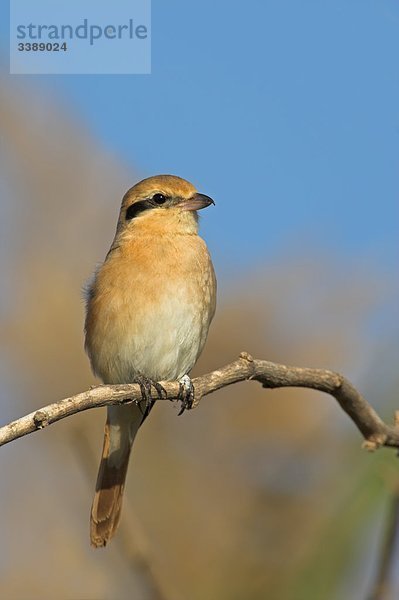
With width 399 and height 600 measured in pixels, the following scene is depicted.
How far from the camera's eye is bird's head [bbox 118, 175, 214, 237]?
15.2 feet

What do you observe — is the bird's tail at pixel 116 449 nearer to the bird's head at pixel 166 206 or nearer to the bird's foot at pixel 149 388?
the bird's foot at pixel 149 388

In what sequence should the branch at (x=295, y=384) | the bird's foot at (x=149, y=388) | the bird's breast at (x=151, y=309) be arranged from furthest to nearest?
the bird's breast at (x=151, y=309) < the bird's foot at (x=149, y=388) < the branch at (x=295, y=384)

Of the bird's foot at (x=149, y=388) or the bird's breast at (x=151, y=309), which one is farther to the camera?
the bird's breast at (x=151, y=309)

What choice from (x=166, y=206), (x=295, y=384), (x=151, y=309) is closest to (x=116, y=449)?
(x=151, y=309)

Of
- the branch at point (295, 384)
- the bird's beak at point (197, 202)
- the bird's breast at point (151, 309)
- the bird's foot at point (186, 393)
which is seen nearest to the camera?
the branch at point (295, 384)

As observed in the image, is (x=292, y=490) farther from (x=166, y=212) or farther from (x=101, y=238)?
(x=101, y=238)

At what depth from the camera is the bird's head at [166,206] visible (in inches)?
183

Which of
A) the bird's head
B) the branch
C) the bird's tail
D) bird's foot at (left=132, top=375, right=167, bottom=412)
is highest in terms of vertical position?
the bird's head

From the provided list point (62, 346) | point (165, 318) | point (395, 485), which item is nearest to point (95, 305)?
point (165, 318)

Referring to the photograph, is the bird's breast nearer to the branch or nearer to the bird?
the bird

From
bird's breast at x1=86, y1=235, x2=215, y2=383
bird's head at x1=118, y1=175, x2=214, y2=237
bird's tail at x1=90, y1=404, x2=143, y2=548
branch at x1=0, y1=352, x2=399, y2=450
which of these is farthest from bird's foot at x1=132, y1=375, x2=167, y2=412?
bird's head at x1=118, y1=175, x2=214, y2=237

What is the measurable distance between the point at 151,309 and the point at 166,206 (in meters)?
0.59

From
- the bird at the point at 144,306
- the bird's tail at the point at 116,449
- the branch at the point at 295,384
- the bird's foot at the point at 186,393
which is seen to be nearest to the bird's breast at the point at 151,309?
the bird at the point at 144,306

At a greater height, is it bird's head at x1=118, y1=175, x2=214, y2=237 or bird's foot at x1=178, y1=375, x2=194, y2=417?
bird's head at x1=118, y1=175, x2=214, y2=237
